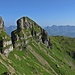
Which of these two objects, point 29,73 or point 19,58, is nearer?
point 29,73

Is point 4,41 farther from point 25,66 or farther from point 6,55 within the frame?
point 25,66

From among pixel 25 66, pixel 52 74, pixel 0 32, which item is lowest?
pixel 52 74

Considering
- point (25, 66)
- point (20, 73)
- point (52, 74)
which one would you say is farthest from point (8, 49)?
point (52, 74)

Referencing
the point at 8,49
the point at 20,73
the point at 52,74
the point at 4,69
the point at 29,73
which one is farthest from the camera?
the point at 52,74

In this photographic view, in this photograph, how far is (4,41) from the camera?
17662cm

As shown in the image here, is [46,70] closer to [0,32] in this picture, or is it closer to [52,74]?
[52,74]

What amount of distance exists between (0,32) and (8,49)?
17.1 m

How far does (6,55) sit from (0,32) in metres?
23.5

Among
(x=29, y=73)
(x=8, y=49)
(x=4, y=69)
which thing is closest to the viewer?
(x=4, y=69)

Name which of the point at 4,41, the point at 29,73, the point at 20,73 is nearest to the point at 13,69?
the point at 20,73

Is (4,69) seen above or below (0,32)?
below

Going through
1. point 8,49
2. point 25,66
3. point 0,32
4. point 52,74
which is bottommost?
point 52,74

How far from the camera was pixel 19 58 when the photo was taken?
189 metres

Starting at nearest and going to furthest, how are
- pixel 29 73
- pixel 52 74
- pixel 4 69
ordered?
1. pixel 4 69
2. pixel 29 73
3. pixel 52 74
